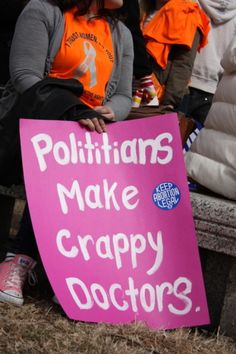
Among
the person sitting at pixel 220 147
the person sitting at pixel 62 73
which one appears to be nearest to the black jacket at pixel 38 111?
the person sitting at pixel 62 73

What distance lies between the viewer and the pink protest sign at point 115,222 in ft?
8.77

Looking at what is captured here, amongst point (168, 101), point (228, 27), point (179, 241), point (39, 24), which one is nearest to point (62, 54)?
point (39, 24)

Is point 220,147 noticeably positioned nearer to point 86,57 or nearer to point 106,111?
point 106,111

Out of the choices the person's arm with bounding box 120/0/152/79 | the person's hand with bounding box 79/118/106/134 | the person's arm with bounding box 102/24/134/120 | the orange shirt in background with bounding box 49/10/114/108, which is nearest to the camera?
the person's hand with bounding box 79/118/106/134

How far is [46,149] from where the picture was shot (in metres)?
2.74

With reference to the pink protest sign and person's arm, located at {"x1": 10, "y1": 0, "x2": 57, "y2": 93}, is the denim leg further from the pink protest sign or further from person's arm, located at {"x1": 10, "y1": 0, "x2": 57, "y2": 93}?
person's arm, located at {"x1": 10, "y1": 0, "x2": 57, "y2": 93}

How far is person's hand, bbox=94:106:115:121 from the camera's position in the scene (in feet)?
9.93

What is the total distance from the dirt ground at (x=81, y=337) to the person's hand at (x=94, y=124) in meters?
0.69

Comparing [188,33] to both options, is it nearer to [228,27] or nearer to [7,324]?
[228,27]

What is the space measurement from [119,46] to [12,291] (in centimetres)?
120

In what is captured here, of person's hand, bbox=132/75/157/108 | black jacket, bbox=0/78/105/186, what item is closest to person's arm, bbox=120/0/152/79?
person's hand, bbox=132/75/157/108

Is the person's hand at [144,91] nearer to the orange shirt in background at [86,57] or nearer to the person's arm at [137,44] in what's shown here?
the person's arm at [137,44]

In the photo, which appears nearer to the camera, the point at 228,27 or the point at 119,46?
the point at 119,46

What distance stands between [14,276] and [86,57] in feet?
3.13
